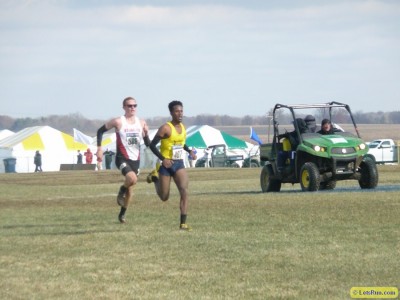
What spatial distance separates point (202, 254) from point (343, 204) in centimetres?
796

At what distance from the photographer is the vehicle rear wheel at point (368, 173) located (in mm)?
26250

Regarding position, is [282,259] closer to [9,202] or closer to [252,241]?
[252,241]

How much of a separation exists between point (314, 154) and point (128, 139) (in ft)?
30.2

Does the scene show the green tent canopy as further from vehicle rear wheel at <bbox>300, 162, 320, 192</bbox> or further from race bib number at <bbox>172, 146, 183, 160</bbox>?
race bib number at <bbox>172, 146, 183, 160</bbox>

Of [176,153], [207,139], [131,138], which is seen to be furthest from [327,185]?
[207,139]

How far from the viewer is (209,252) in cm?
1294

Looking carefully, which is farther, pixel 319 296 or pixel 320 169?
pixel 320 169

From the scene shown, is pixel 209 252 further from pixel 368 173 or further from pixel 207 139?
pixel 207 139

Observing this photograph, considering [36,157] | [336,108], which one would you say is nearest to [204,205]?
[336,108]

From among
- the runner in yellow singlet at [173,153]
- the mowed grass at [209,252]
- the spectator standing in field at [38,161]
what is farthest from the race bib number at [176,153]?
the spectator standing in field at [38,161]

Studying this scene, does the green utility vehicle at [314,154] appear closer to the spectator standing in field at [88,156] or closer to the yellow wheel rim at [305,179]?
the yellow wheel rim at [305,179]

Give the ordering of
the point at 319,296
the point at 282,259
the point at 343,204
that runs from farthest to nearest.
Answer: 1. the point at 343,204
2. the point at 282,259
3. the point at 319,296

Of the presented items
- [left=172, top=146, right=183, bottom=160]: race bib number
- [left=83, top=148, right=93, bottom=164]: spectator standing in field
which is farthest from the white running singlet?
[left=83, top=148, right=93, bottom=164]: spectator standing in field

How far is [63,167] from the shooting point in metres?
80.5
